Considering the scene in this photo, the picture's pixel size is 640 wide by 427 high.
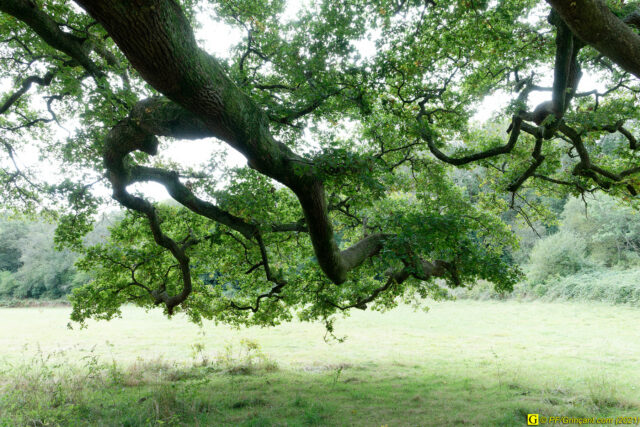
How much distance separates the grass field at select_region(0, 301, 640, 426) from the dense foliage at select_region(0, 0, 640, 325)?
1947mm

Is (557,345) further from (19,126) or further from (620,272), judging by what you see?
(19,126)

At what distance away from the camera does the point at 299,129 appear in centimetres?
705

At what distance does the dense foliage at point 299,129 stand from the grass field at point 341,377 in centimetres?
195

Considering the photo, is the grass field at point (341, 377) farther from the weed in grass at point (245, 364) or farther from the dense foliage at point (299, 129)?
the dense foliage at point (299, 129)

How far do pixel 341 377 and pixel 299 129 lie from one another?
6.77 meters

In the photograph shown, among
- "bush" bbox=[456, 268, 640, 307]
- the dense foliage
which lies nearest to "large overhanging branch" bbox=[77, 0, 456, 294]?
the dense foliage

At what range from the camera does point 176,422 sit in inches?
248

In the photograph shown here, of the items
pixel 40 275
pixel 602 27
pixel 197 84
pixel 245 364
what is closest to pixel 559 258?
pixel 245 364

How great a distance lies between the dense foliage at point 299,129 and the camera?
4.55m

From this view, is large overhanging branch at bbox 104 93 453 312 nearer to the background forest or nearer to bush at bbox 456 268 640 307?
the background forest

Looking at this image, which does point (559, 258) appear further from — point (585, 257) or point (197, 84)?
point (197, 84)

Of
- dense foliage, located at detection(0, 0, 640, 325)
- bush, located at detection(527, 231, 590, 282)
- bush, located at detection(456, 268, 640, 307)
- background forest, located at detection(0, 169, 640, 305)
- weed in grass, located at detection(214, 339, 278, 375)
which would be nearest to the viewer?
dense foliage, located at detection(0, 0, 640, 325)

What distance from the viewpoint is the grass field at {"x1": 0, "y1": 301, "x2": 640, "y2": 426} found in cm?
671

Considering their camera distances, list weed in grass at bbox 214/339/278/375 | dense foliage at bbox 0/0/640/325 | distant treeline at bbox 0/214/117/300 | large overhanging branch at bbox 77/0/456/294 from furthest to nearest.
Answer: distant treeline at bbox 0/214/117/300
weed in grass at bbox 214/339/278/375
dense foliage at bbox 0/0/640/325
large overhanging branch at bbox 77/0/456/294
